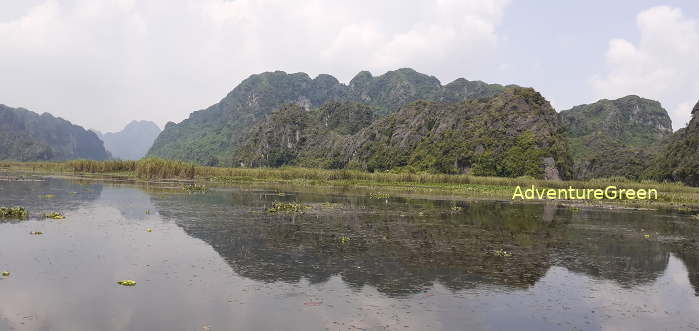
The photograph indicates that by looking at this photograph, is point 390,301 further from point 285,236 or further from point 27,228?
point 27,228

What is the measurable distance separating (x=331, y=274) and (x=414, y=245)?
362 inches

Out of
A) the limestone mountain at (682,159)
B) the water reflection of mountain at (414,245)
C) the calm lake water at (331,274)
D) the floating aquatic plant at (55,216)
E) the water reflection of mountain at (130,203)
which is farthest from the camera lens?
the limestone mountain at (682,159)

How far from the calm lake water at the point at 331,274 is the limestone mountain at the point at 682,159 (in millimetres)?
130367

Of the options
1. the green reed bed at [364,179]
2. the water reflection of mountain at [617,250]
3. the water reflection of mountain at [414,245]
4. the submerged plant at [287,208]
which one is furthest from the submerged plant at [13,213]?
the green reed bed at [364,179]

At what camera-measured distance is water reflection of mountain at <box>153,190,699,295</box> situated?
841 inches

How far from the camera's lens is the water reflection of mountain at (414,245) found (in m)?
21.4

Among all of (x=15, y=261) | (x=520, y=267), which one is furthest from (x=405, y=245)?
(x=15, y=261)

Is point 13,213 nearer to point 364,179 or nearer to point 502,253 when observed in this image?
point 502,253

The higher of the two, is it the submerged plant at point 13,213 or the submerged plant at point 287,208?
the submerged plant at point 13,213

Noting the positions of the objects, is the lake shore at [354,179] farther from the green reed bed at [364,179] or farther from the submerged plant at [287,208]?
the submerged plant at [287,208]

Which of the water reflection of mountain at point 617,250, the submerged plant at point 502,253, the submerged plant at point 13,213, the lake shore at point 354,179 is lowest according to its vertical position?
the water reflection of mountain at point 617,250

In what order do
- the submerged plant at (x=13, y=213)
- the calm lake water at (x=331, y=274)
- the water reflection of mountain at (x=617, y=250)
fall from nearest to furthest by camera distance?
the calm lake water at (x=331, y=274)
the water reflection of mountain at (x=617, y=250)
the submerged plant at (x=13, y=213)

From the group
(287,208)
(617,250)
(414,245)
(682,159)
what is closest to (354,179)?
(287,208)

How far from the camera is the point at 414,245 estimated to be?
2856 centimetres
